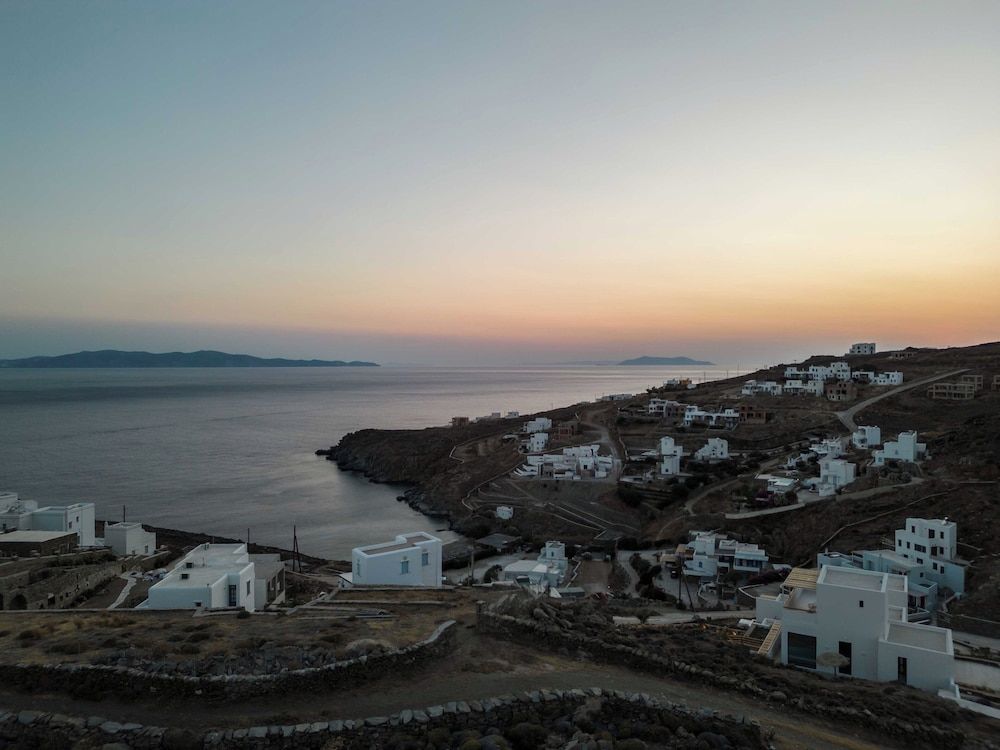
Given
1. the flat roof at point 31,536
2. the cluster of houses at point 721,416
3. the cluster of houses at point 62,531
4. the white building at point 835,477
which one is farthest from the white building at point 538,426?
the flat roof at point 31,536

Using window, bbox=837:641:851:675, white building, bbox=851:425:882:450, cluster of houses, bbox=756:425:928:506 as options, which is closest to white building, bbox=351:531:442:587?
window, bbox=837:641:851:675

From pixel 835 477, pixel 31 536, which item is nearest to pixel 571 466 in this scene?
pixel 835 477

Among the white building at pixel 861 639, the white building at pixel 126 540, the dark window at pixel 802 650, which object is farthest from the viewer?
the white building at pixel 126 540

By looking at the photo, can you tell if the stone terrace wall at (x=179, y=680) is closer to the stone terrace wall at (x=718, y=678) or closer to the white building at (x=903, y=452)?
the stone terrace wall at (x=718, y=678)

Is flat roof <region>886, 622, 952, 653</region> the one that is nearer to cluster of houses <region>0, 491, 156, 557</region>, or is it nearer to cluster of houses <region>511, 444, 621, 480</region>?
cluster of houses <region>0, 491, 156, 557</region>

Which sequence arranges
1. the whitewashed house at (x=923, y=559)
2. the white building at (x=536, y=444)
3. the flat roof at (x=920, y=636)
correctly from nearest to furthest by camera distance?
the flat roof at (x=920, y=636)
the whitewashed house at (x=923, y=559)
the white building at (x=536, y=444)

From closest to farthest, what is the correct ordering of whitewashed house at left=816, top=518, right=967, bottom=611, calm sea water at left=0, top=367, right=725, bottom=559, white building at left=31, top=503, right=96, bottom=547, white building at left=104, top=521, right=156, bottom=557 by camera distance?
whitewashed house at left=816, top=518, right=967, bottom=611 < white building at left=104, top=521, right=156, bottom=557 < white building at left=31, top=503, right=96, bottom=547 < calm sea water at left=0, top=367, right=725, bottom=559
